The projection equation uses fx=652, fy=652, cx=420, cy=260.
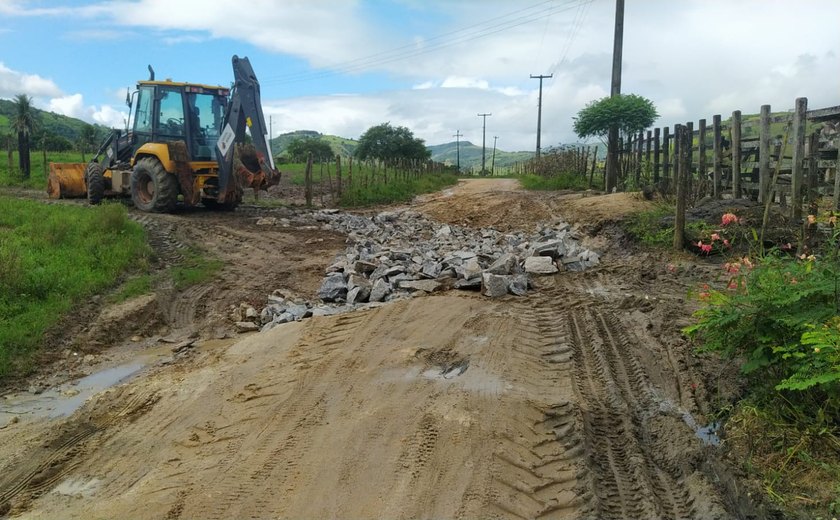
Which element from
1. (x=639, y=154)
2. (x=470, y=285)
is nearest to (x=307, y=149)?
(x=639, y=154)

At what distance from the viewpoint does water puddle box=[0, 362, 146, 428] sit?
609cm

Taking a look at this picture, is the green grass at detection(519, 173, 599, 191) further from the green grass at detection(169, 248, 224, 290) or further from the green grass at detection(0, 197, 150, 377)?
the green grass at detection(0, 197, 150, 377)

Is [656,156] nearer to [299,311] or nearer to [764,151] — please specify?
[764,151]

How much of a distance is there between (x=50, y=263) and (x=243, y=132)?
6509mm

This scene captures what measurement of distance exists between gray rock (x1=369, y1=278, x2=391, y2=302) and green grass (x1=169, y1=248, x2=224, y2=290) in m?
3.19

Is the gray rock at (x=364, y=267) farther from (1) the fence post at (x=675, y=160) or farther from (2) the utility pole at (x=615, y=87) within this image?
(2) the utility pole at (x=615, y=87)

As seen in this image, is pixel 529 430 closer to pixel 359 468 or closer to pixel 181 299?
pixel 359 468

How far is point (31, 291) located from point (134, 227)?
3943mm

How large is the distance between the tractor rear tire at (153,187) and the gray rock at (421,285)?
30.1 feet

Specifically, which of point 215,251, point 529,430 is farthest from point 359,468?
point 215,251

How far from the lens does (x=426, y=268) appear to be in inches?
368

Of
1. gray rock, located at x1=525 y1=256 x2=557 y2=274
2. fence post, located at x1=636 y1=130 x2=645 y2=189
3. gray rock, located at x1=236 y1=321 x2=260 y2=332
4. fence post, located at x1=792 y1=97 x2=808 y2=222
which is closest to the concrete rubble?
gray rock, located at x1=525 y1=256 x2=557 y2=274

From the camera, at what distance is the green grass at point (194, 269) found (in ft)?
32.9

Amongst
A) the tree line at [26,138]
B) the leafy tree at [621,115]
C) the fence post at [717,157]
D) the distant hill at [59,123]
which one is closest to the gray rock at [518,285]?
the fence post at [717,157]
